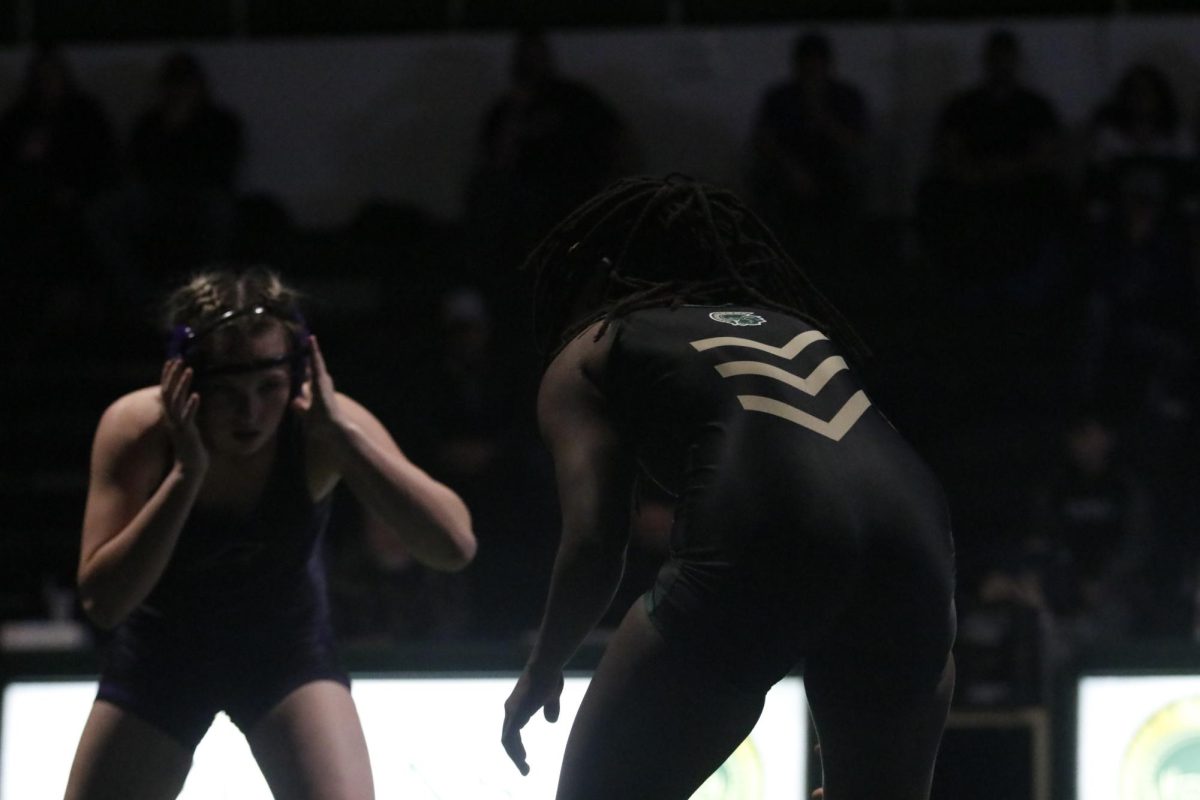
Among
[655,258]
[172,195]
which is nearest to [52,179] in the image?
[172,195]

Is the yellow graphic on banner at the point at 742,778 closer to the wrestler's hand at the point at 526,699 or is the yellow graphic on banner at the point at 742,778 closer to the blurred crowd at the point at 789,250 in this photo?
the wrestler's hand at the point at 526,699

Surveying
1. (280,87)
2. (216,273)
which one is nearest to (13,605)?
(280,87)

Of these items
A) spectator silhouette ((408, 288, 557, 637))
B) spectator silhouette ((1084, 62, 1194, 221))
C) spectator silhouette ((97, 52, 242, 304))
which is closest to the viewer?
spectator silhouette ((408, 288, 557, 637))

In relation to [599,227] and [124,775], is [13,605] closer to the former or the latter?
[124,775]

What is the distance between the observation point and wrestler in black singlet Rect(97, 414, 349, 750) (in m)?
3.71

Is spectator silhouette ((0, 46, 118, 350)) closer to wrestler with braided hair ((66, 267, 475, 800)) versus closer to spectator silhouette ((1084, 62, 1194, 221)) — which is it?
spectator silhouette ((1084, 62, 1194, 221))

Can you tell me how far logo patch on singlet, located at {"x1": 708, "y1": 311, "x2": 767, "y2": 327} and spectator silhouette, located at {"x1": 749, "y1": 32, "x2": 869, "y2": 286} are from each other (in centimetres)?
651

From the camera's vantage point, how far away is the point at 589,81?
422 inches

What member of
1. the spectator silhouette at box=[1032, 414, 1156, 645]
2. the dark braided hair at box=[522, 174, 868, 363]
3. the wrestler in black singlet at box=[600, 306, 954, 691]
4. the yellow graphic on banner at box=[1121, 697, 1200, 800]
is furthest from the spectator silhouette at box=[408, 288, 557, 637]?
the wrestler in black singlet at box=[600, 306, 954, 691]

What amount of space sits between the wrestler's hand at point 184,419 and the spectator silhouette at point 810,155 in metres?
6.12

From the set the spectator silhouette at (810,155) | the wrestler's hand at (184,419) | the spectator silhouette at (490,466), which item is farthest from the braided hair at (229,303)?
the spectator silhouette at (810,155)

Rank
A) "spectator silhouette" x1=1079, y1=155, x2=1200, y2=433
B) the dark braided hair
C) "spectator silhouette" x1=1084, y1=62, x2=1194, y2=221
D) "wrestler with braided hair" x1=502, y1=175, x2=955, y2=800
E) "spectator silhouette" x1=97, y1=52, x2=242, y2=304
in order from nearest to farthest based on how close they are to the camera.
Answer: "wrestler with braided hair" x1=502, y1=175, x2=955, y2=800 < the dark braided hair < "spectator silhouette" x1=1079, y1=155, x2=1200, y2=433 < "spectator silhouette" x1=1084, y1=62, x2=1194, y2=221 < "spectator silhouette" x1=97, y1=52, x2=242, y2=304

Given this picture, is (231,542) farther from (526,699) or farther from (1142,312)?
(1142,312)

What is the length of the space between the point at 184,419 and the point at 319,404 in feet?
0.93
